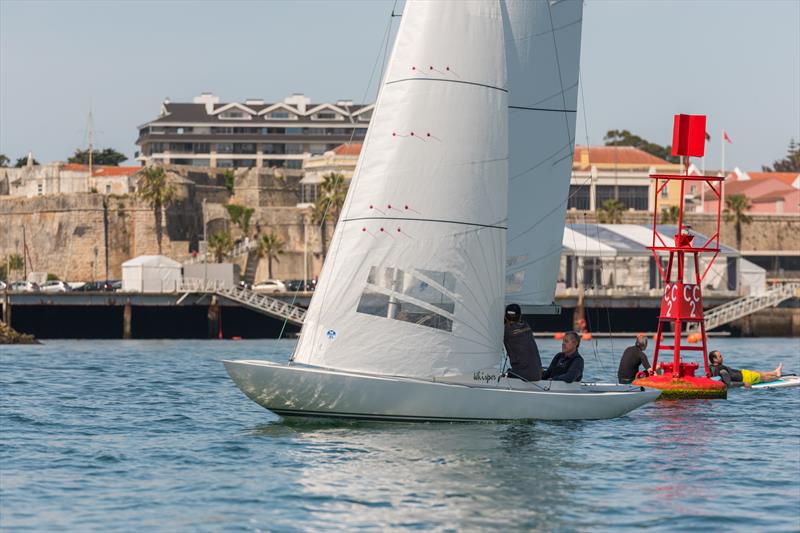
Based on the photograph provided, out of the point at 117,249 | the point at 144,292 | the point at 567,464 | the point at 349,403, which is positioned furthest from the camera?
the point at 117,249

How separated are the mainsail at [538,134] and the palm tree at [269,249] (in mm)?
82077

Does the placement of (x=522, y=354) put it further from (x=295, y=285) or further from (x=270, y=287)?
(x=295, y=285)

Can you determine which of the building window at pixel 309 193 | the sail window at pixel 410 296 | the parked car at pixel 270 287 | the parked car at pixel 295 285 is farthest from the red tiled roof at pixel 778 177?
the sail window at pixel 410 296

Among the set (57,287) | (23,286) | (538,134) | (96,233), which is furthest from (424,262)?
(96,233)

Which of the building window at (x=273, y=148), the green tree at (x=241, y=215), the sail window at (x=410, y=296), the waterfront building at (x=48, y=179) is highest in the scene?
the building window at (x=273, y=148)

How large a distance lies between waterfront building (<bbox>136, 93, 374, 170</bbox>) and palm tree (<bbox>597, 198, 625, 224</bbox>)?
4745cm

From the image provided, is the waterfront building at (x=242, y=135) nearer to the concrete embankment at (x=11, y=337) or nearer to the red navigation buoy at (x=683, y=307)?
the concrete embankment at (x=11, y=337)

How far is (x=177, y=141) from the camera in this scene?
152125mm

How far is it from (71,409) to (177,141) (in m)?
127

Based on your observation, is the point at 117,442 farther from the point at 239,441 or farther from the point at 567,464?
the point at 567,464

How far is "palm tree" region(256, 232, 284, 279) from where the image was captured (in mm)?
106438

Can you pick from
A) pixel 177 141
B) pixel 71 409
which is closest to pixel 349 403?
pixel 71 409

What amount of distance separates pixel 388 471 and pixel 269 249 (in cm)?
8858

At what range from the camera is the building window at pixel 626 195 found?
380 ft
